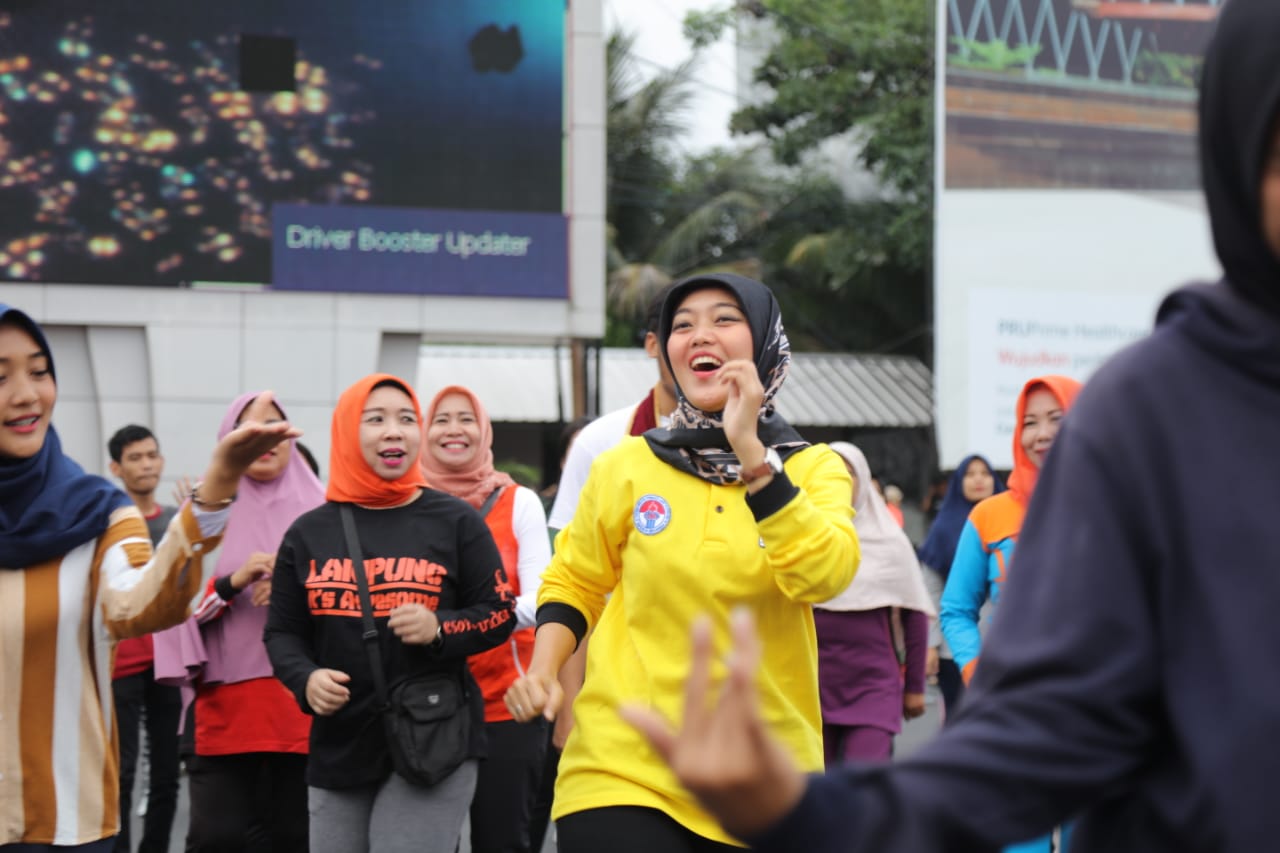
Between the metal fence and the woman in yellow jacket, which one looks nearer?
the woman in yellow jacket

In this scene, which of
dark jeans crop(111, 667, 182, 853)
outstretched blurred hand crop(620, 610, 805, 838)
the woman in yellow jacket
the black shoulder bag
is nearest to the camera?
outstretched blurred hand crop(620, 610, 805, 838)

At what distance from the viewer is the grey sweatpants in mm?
4664

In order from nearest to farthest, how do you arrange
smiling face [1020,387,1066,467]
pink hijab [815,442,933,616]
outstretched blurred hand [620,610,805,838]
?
outstretched blurred hand [620,610,805,838] → smiling face [1020,387,1066,467] → pink hijab [815,442,933,616]

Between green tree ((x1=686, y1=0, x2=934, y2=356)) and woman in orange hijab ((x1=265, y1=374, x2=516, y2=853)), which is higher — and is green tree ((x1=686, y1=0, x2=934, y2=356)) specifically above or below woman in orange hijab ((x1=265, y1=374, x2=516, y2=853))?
above

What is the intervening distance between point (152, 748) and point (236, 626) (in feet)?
6.44

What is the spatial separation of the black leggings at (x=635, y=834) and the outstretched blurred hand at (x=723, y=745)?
2042 mm

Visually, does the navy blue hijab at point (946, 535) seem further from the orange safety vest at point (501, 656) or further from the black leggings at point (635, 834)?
the black leggings at point (635, 834)

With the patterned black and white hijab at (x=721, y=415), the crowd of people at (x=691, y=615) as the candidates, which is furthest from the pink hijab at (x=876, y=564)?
the patterned black and white hijab at (x=721, y=415)

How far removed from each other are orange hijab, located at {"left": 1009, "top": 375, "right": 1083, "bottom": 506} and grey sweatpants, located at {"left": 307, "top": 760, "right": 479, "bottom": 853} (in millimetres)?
2174

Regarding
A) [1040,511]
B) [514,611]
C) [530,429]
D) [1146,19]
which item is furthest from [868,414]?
[1040,511]

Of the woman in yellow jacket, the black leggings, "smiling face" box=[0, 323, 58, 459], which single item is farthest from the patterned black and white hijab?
"smiling face" box=[0, 323, 58, 459]

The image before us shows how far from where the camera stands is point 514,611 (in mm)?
4938

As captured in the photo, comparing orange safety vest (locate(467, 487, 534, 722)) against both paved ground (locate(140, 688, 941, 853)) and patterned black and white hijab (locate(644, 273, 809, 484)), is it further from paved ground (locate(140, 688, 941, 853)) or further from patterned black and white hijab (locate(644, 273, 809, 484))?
patterned black and white hijab (locate(644, 273, 809, 484))

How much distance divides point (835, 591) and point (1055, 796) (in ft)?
6.06
